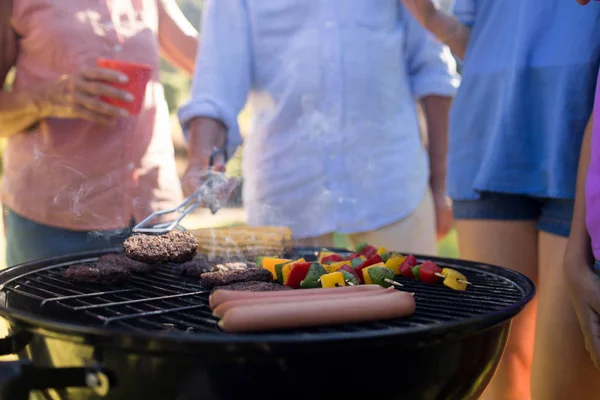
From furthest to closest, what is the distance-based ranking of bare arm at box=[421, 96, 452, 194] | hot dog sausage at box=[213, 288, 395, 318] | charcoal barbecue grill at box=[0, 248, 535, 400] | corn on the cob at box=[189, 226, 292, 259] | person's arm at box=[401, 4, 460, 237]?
bare arm at box=[421, 96, 452, 194]
person's arm at box=[401, 4, 460, 237]
corn on the cob at box=[189, 226, 292, 259]
hot dog sausage at box=[213, 288, 395, 318]
charcoal barbecue grill at box=[0, 248, 535, 400]

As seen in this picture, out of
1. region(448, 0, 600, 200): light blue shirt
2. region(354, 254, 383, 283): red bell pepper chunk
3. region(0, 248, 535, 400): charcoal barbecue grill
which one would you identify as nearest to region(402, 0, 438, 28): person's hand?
region(448, 0, 600, 200): light blue shirt

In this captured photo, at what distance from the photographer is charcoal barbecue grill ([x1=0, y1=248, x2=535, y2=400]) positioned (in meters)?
1.42

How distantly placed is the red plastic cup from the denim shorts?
1.46 metres

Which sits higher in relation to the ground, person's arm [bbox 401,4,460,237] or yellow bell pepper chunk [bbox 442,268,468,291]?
person's arm [bbox 401,4,460,237]

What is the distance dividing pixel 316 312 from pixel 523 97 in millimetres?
1458

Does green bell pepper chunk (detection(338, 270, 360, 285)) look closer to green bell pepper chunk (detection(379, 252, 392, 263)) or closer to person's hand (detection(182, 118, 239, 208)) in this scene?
green bell pepper chunk (detection(379, 252, 392, 263))

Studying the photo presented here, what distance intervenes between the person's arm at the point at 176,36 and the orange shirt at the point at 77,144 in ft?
1.13

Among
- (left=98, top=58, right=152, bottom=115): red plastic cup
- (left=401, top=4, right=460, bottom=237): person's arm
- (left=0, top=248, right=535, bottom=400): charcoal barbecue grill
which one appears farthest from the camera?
(left=401, top=4, right=460, bottom=237): person's arm

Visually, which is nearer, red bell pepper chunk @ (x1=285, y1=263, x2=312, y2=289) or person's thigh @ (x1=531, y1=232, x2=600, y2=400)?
red bell pepper chunk @ (x1=285, y1=263, x2=312, y2=289)

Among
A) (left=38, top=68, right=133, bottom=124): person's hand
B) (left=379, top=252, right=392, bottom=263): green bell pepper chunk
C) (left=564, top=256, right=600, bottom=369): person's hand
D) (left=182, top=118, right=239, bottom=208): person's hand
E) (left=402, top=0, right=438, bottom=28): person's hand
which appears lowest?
(left=564, top=256, right=600, bottom=369): person's hand

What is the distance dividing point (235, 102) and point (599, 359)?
2038 millimetres

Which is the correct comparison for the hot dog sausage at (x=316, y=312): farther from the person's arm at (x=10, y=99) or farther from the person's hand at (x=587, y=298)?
the person's arm at (x=10, y=99)

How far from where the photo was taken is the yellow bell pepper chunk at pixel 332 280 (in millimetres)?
1981

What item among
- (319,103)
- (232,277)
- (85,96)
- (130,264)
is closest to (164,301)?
(232,277)
